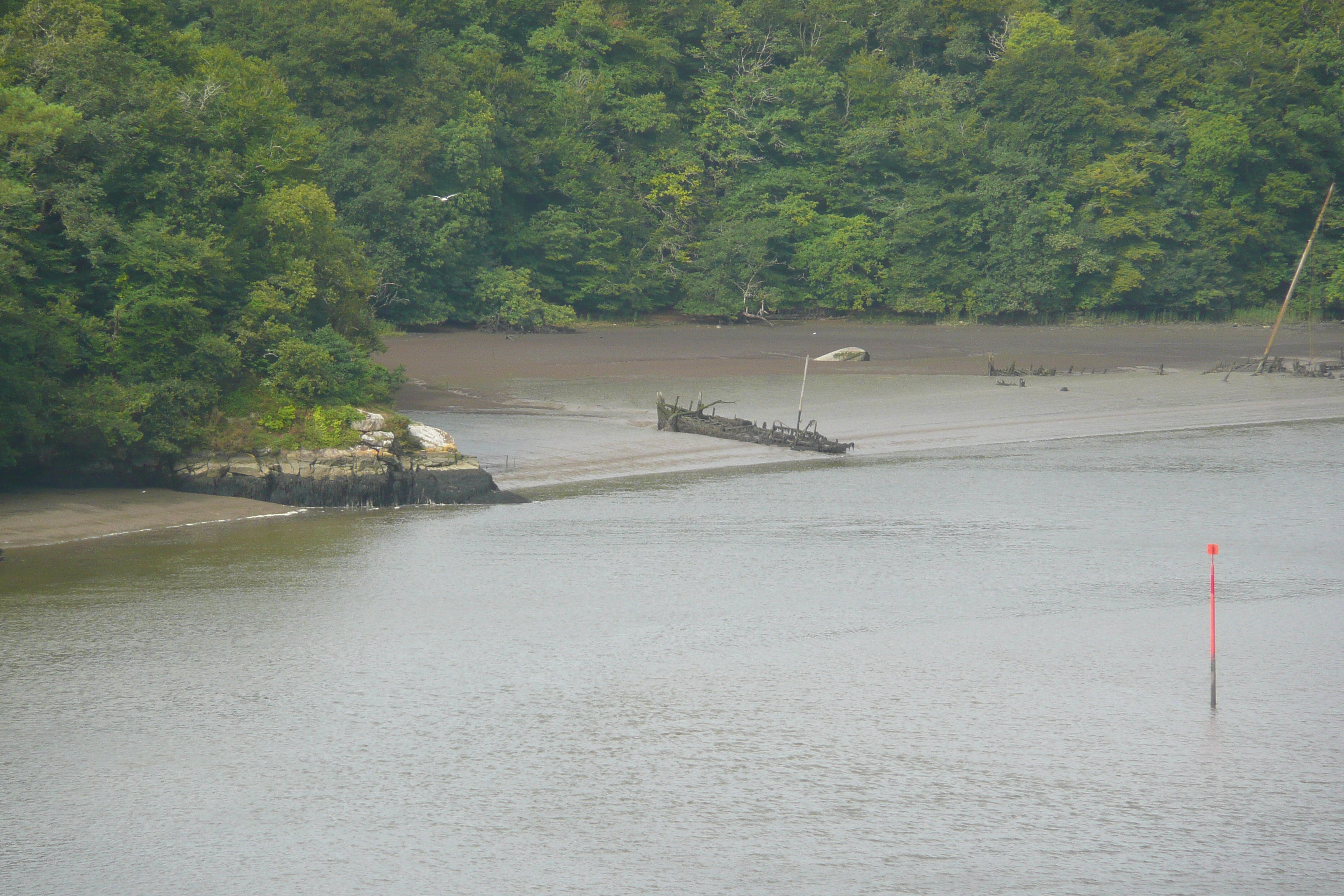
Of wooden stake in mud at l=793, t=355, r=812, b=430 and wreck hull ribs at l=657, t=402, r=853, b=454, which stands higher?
wooden stake in mud at l=793, t=355, r=812, b=430

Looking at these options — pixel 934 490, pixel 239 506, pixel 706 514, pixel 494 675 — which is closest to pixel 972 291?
pixel 934 490

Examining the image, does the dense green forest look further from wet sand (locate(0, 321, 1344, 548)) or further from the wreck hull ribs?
the wreck hull ribs

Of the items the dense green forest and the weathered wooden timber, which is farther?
the dense green forest

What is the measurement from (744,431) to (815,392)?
991cm

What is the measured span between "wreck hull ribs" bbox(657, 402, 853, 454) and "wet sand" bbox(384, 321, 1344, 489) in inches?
13.0

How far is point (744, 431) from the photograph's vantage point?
43031 mm

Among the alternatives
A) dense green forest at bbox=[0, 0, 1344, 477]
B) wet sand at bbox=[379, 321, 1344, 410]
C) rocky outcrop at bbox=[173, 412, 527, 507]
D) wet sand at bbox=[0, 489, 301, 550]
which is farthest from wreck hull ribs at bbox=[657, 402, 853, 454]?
dense green forest at bbox=[0, 0, 1344, 477]

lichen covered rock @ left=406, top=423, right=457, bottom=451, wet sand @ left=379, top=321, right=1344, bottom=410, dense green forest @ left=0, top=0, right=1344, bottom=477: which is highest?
dense green forest @ left=0, top=0, right=1344, bottom=477

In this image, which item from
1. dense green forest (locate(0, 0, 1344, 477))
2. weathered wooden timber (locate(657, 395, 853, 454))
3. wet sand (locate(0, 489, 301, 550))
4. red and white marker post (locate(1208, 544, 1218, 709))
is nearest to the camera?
red and white marker post (locate(1208, 544, 1218, 709))

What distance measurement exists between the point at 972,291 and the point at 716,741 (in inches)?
2638

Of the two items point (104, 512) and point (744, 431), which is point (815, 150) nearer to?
point (744, 431)

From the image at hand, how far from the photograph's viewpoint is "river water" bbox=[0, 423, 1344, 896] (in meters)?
14.3

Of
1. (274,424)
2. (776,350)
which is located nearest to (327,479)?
(274,424)

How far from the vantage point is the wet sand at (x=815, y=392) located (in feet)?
136
